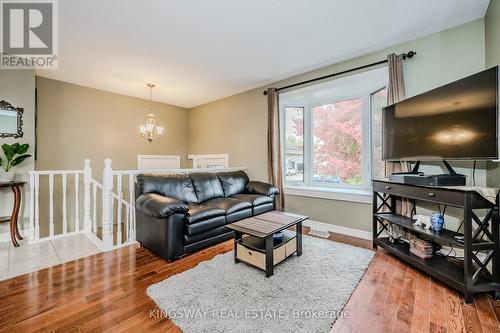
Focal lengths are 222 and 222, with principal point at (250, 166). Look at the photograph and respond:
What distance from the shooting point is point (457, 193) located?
170 centimetres

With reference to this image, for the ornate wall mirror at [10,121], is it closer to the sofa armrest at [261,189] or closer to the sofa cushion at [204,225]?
the sofa cushion at [204,225]

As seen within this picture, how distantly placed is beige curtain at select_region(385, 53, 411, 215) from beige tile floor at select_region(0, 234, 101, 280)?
3.69 metres

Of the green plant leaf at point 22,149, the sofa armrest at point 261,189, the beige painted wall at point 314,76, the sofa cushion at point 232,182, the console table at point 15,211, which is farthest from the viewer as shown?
the sofa cushion at point 232,182

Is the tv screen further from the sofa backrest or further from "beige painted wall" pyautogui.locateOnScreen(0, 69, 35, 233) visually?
"beige painted wall" pyautogui.locateOnScreen(0, 69, 35, 233)

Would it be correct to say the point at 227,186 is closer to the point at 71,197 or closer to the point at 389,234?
the point at 389,234

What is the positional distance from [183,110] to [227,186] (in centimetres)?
302

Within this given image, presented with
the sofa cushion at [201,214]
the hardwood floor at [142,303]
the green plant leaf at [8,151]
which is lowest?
the hardwood floor at [142,303]

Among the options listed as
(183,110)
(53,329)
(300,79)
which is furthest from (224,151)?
(53,329)

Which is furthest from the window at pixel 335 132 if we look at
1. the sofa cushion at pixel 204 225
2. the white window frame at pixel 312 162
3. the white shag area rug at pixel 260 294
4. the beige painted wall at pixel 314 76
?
the sofa cushion at pixel 204 225

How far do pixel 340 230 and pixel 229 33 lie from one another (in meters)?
2.99

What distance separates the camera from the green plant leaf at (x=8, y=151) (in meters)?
2.86

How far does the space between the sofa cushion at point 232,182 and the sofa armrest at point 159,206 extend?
133 cm

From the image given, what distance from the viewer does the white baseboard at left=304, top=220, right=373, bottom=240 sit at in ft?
9.88

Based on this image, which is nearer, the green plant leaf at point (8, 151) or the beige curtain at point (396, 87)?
the beige curtain at point (396, 87)
